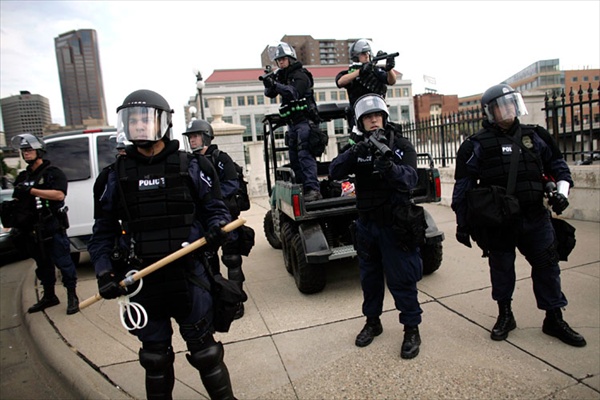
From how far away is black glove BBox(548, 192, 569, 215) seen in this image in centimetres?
302

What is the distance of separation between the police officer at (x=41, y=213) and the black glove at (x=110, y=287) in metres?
2.89

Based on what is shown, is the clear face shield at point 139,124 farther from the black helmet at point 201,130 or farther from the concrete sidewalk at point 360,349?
the black helmet at point 201,130

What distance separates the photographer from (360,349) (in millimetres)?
3252

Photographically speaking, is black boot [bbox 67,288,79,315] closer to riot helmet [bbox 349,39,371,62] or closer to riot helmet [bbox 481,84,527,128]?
riot helmet [bbox 349,39,371,62]

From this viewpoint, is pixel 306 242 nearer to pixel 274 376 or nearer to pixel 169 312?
pixel 274 376

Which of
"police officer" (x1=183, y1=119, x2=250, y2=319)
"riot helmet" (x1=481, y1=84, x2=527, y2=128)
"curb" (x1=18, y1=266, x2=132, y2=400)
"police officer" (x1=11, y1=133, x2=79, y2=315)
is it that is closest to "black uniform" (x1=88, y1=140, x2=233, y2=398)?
"curb" (x1=18, y1=266, x2=132, y2=400)

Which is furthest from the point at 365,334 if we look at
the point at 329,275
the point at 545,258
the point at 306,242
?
the point at 329,275

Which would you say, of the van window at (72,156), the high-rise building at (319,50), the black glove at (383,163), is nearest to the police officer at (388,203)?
the black glove at (383,163)

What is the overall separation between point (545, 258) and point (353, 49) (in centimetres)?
310

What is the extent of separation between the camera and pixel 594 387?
2504mm

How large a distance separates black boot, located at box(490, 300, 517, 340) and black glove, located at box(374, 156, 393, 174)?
5.07ft

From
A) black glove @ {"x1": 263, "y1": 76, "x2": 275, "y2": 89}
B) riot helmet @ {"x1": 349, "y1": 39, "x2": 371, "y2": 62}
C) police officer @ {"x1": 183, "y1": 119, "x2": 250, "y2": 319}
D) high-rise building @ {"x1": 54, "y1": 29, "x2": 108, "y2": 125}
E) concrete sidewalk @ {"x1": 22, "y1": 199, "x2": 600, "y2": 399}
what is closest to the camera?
concrete sidewalk @ {"x1": 22, "y1": 199, "x2": 600, "y2": 399}

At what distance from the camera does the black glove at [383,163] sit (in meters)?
2.79

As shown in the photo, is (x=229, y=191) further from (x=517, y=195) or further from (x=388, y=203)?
(x=517, y=195)
